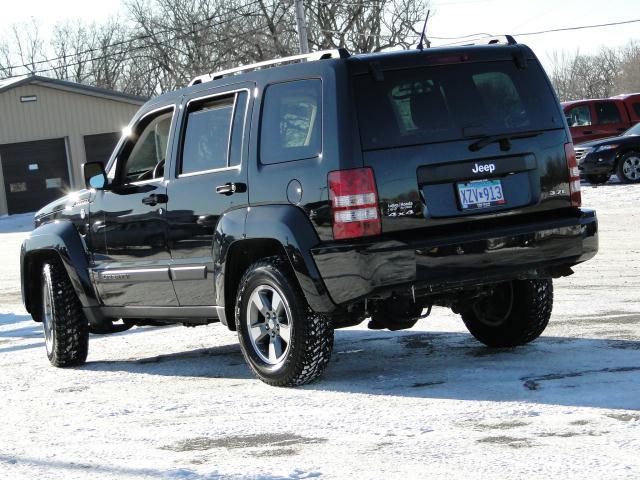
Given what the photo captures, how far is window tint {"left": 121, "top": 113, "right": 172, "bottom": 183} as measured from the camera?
815cm

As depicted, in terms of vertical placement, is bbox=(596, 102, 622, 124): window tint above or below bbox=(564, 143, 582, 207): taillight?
above

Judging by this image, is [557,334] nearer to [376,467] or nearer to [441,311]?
[441,311]

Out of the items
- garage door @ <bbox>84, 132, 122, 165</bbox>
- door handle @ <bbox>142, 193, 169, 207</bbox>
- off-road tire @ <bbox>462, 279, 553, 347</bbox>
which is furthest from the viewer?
garage door @ <bbox>84, 132, 122, 165</bbox>

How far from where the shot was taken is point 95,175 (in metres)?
8.41

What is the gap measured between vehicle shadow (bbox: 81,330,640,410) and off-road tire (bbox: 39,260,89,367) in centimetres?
16

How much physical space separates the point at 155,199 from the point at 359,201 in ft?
6.43

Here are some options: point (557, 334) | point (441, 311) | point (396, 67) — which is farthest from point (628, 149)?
point (396, 67)

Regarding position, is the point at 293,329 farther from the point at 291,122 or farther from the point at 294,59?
the point at 294,59

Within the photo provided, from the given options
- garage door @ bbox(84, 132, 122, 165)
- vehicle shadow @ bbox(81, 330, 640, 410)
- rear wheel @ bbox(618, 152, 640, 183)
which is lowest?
vehicle shadow @ bbox(81, 330, 640, 410)

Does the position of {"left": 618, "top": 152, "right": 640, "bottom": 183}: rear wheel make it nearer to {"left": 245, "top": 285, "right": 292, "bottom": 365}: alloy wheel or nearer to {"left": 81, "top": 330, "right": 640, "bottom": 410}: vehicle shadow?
{"left": 81, "top": 330, "right": 640, "bottom": 410}: vehicle shadow

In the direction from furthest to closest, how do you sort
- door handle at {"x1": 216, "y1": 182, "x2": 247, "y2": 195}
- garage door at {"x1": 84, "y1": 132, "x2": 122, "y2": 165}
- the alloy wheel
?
garage door at {"x1": 84, "y1": 132, "x2": 122, "y2": 165} < door handle at {"x1": 216, "y1": 182, "x2": 247, "y2": 195} < the alloy wheel

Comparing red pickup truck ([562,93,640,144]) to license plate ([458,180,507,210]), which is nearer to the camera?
license plate ([458,180,507,210])

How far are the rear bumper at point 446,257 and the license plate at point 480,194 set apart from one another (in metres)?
0.15

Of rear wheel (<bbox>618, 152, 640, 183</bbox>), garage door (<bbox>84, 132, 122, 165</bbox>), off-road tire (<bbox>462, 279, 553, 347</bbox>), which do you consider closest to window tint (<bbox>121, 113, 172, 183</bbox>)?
off-road tire (<bbox>462, 279, 553, 347</bbox>)
